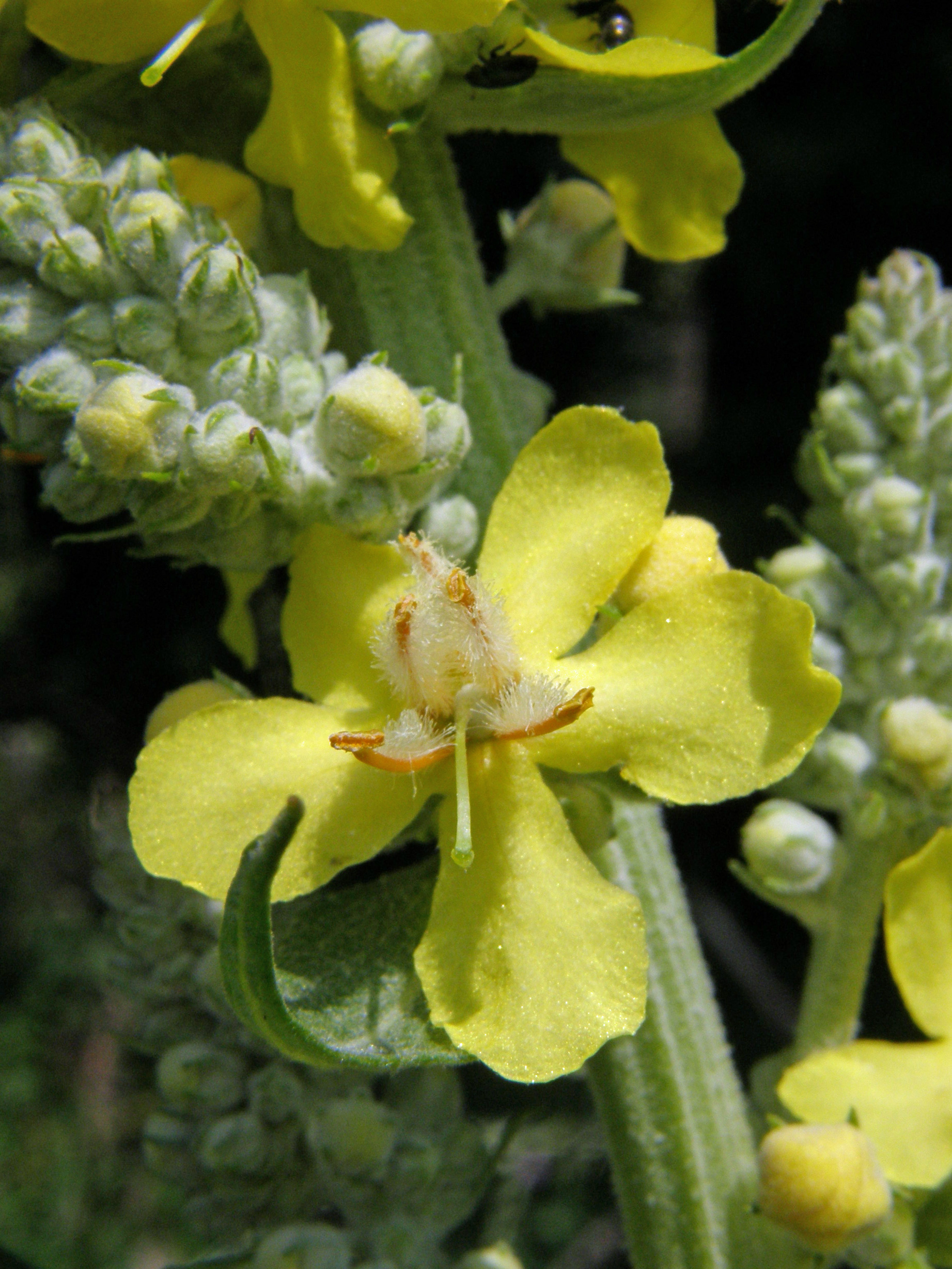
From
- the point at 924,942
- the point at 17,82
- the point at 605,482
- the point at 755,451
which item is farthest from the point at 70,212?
the point at 755,451

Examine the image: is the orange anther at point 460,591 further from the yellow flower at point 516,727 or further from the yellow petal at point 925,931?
the yellow petal at point 925,931

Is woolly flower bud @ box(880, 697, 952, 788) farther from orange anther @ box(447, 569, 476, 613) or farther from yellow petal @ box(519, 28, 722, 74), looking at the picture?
yellow petal @ box(519, 28, 722, 74)

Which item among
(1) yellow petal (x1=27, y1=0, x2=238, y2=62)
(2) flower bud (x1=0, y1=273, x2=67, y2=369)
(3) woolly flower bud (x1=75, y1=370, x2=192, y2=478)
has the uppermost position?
(1) yellow petal (x1=27, y1=0, x2=238, y2=62)

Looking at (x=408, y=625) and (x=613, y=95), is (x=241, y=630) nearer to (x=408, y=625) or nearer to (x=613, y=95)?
(x=408, y=625)

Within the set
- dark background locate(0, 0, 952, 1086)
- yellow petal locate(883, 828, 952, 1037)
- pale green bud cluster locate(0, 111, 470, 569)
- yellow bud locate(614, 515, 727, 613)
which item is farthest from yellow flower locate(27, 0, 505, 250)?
dark background locate(0, 0, 952, 1086)

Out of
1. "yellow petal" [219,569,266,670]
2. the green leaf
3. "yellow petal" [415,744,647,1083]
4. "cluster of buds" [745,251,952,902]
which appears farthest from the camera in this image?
"yellow petal" [219,569,266,670]

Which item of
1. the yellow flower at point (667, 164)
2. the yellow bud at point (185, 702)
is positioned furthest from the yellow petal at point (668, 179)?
the yellow bud at point (185, 702)

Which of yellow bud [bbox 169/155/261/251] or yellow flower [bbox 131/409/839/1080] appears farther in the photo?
yellow bud [bbox 169/155/261/251]
